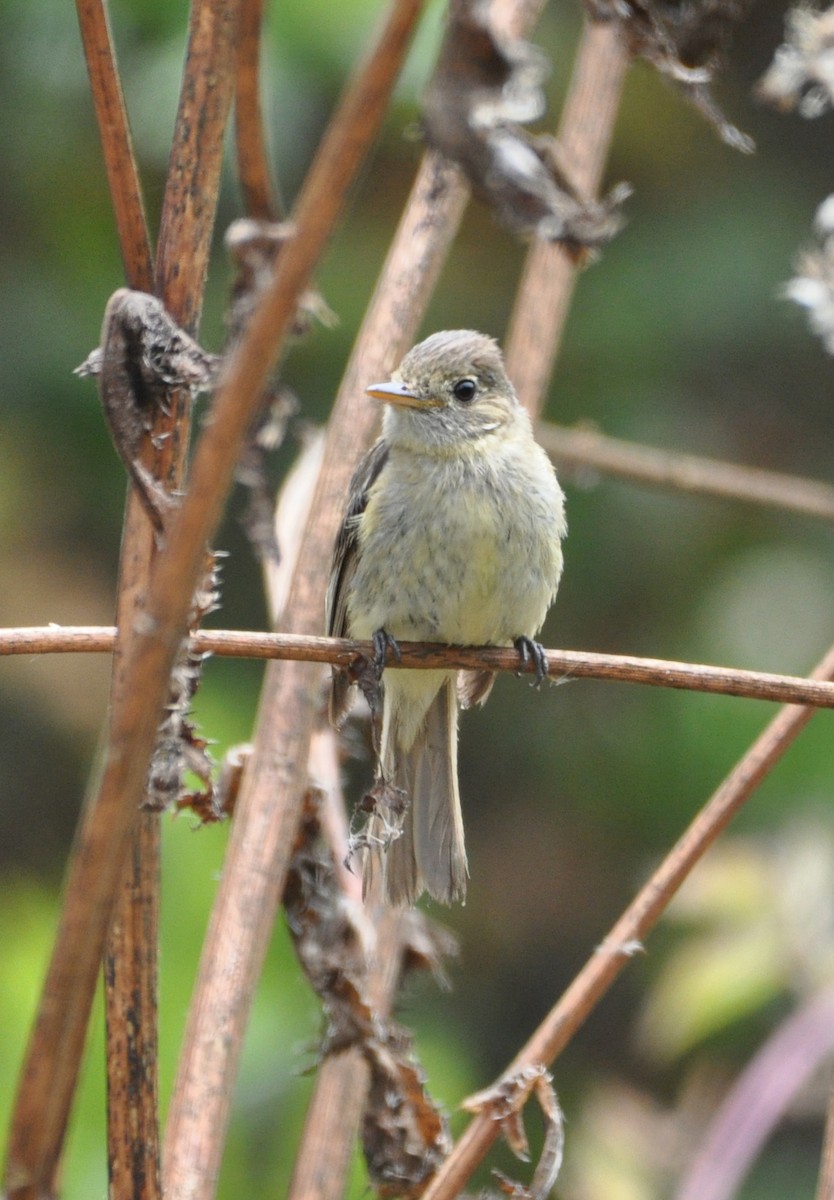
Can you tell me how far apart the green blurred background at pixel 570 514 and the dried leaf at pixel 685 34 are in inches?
87.0

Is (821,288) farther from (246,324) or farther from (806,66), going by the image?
(246,324)

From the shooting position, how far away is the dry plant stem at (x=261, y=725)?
2.79 feet

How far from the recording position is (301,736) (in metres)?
2.05

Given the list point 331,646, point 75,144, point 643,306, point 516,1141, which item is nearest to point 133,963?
point 331,646

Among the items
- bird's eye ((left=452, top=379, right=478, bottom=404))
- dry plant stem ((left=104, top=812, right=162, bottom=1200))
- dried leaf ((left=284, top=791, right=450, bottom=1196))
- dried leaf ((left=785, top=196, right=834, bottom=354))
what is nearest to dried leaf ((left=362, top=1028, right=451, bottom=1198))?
dried leaf ((left=284, top=791, right=450, bottom=1196))

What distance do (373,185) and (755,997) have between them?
3.89m

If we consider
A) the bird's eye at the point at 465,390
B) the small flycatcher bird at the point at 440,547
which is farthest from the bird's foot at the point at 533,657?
the bird's eye at the point at 465,390

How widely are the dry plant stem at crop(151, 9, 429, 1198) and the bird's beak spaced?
682mm

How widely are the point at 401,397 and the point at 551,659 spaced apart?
1402mm

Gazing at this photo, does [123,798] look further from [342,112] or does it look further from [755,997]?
[755,997]

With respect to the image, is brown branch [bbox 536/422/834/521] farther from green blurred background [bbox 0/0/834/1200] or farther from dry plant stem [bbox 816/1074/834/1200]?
dry plant stem [bbox 816/1074/834/1200]

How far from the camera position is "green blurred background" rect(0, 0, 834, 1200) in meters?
4.79

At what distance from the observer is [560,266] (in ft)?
9.13

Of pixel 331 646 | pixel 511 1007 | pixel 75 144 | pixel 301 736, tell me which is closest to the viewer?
pixel 331 646
